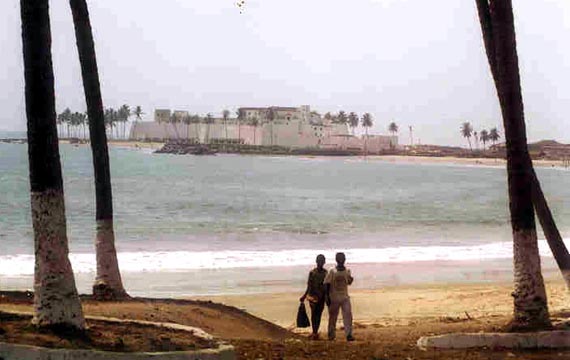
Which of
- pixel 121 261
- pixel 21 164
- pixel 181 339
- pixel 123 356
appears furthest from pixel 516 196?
pixel 21 164

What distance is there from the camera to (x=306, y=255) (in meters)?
30.2

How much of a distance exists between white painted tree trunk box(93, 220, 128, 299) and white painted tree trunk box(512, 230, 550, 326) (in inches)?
211

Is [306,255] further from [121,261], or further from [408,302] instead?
[408,302]

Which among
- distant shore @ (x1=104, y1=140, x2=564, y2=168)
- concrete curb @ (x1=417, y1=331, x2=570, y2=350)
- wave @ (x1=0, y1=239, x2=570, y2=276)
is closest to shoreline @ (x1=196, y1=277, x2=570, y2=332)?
concrete curb @ (x1=417, y1=331, x2=570, y2=350)

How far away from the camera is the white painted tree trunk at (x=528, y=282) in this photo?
32.5 ft

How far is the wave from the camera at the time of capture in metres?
25.2

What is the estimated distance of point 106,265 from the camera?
12047mm

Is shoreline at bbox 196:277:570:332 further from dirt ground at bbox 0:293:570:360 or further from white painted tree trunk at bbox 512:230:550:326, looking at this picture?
white painted tree trunk at bbox 512:230:550:326

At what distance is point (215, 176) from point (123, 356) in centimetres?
10152

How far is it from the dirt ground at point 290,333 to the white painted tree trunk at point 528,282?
574mm

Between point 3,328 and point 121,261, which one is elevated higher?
point 3,328

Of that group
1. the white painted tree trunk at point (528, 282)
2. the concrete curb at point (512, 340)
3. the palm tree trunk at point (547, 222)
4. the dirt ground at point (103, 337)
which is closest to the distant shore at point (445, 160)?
the palm tree trunk at point (547, 222)

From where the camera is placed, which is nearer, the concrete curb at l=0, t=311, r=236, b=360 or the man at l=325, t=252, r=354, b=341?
the concrete curb at l=0, t=311, r=236, b=360

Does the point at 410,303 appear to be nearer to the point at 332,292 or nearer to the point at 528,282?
the point at 332,292
